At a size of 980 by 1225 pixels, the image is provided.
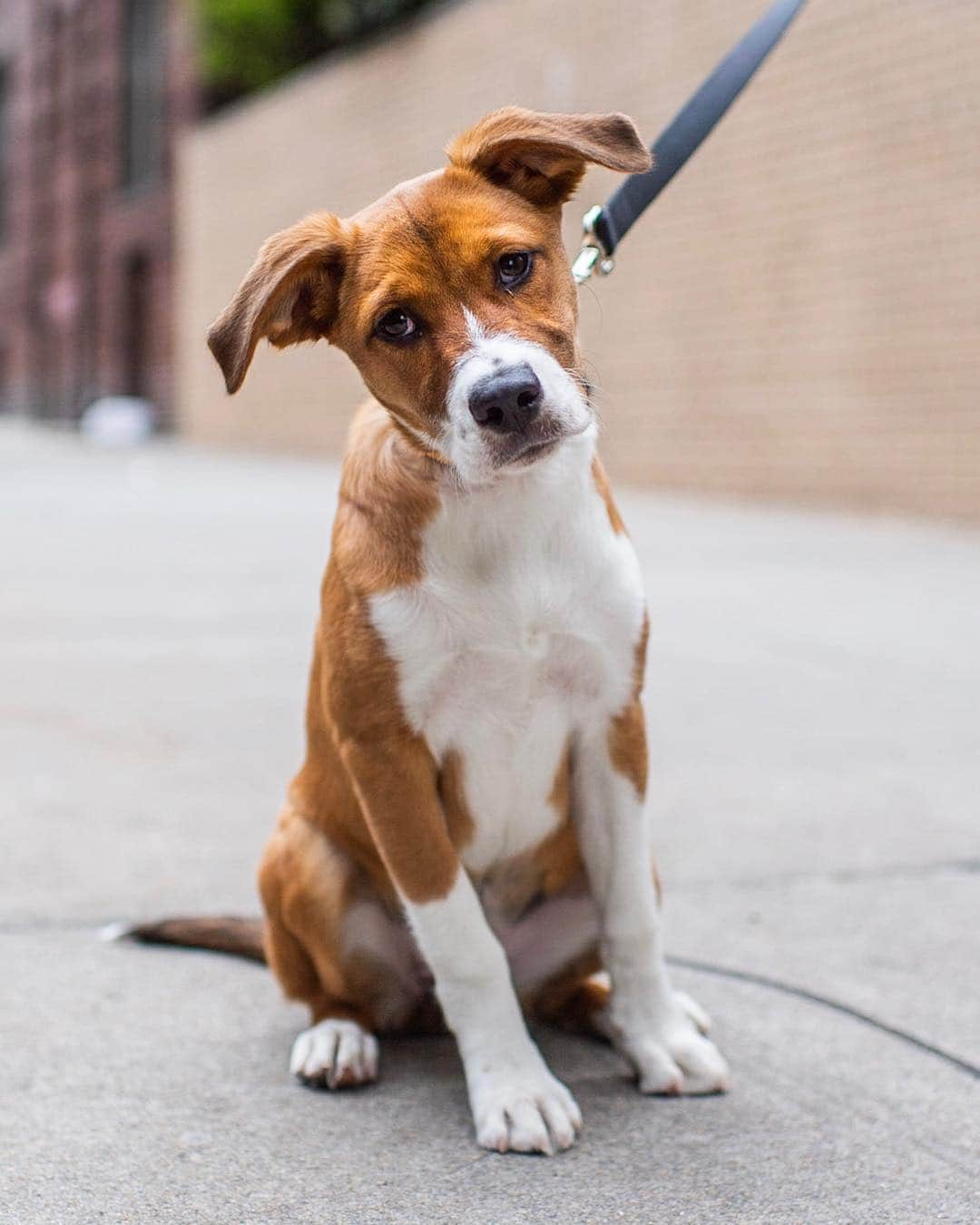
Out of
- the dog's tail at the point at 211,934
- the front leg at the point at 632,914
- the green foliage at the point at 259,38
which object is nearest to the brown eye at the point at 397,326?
the front leg at the point at 632,914

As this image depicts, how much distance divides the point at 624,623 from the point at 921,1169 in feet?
2.92

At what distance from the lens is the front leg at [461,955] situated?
230cm

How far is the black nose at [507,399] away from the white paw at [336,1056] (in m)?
1.05

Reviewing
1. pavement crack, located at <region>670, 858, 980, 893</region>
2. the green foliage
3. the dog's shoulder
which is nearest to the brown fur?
the dog's shoulder

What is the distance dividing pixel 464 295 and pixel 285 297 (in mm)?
324

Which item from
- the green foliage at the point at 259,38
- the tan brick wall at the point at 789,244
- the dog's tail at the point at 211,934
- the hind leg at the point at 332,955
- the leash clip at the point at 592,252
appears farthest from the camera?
the green foliage at the point at 259,38

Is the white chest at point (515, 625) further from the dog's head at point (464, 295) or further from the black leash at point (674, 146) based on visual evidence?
the black leash at point (674, 146)

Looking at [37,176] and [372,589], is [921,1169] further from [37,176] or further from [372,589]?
[37,176]

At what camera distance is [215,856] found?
3758mm

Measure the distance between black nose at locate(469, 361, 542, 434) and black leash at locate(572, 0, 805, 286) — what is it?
1.66ft

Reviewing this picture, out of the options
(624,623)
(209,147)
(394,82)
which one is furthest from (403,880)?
(209,147)

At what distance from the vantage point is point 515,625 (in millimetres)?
2355

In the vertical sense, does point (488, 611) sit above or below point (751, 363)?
above

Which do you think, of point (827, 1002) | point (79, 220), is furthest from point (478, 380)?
point (79, 220)
